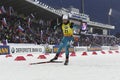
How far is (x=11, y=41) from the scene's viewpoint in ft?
97.8

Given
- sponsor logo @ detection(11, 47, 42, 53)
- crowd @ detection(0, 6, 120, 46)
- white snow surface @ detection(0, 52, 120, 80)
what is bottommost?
white snow surface @ detection(0, 52, 120, 80)

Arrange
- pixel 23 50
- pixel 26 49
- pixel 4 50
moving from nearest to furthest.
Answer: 1. pixel 4 50
2. pixel 23 50
3. pixel 26 49

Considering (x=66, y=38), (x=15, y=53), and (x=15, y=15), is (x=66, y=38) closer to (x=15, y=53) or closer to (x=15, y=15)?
(x=15, y=53)

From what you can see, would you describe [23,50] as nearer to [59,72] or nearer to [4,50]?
[4,50]

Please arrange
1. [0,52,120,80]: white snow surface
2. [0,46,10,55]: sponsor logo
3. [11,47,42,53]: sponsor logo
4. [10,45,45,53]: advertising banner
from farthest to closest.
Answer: [10,45,45,53]: advertising banner, [11,47,42,53]: sponsor logo, [0,46,10,55]: sponsor logo, [0,52,120,80]: white snow surface

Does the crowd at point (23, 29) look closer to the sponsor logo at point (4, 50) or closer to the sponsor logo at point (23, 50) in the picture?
the sponsor logo at point (23, 50)

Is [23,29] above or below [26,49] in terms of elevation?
above

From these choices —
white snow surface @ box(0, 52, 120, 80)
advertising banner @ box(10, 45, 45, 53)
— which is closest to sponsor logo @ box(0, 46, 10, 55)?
advertising banner @ box(10, 45, 45, 53)

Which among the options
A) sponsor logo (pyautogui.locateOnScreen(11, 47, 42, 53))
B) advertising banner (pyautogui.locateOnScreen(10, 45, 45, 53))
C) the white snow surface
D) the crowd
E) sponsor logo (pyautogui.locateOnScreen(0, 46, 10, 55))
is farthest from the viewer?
the crowd

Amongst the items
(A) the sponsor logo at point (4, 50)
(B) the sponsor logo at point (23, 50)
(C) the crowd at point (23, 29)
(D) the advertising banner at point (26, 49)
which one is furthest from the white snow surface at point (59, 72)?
(C) the crowd at point (23, 29)

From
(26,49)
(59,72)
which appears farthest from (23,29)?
(59,72)

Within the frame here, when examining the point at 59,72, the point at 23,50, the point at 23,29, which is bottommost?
the point at 59,72

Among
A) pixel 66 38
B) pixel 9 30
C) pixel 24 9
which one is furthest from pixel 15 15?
pixel 66 38

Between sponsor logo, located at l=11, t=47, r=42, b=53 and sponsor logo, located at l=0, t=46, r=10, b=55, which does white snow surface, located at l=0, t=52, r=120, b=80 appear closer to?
sponsor logo, located at l=0, t=46, r=10, b=55
